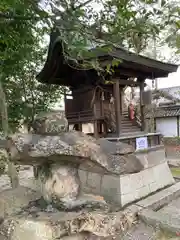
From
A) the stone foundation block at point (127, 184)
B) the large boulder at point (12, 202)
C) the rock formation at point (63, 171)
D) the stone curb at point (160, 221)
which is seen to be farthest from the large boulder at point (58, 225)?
the stone foundation block at point (127, 184)

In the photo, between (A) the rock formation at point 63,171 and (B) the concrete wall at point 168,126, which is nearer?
(A) the rock formation at point 63,171

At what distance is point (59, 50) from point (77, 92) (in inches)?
59.1

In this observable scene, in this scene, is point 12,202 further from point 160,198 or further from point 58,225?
point 160,198

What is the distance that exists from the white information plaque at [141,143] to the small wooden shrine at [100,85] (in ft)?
1.35

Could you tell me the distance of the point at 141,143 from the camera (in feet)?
16.7

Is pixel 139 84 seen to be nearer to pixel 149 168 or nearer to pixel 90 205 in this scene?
pixel 149 168

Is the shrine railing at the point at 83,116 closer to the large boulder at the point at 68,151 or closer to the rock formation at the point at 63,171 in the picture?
the rock formation at the point at 63,171

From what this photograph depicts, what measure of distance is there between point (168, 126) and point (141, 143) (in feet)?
39.2

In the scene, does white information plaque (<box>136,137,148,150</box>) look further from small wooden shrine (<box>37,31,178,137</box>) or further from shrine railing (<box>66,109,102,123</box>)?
shrine railing (<box>66,109,102,123</box>)

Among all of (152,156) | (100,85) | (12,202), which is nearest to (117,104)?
(100,85)

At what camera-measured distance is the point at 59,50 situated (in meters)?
4.75

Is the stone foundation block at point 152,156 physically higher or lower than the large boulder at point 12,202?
higher

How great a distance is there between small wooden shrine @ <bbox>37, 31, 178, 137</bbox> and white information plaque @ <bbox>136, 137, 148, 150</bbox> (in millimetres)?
413

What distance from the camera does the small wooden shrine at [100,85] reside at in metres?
4.74
